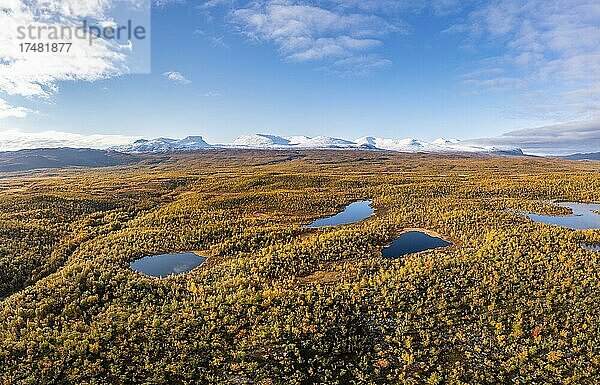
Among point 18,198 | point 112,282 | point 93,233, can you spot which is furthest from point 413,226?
point 18,198

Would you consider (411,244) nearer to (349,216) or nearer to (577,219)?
(349,216)

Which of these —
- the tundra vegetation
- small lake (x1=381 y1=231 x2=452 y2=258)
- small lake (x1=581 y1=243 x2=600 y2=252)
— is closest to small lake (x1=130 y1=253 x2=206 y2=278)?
the tundra vegetation

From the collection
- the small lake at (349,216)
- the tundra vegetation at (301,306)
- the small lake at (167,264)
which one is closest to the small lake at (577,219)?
the tundra vegetation at (301,306)

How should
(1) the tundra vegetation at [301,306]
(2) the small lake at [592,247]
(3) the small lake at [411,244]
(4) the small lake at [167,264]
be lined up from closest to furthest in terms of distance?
(1) the tundra vegetation at [301,306]
(4) the small lake at [167,264]
(2) the small lake at [592,247]
(3) the small lake at [411,244]

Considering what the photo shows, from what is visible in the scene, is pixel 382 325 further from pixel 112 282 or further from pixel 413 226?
pixel 413 226

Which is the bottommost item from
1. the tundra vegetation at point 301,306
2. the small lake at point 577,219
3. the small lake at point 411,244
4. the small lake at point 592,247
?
the tundra vegetation at point 301,306

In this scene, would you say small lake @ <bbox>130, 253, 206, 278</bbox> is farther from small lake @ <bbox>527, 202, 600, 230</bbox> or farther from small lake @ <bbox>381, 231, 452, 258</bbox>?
small lake @ <bbox>527, 202, 600, 230</bbox>

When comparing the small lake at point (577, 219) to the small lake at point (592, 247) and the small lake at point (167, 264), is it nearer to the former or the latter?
the small lake at point (592, 247)
